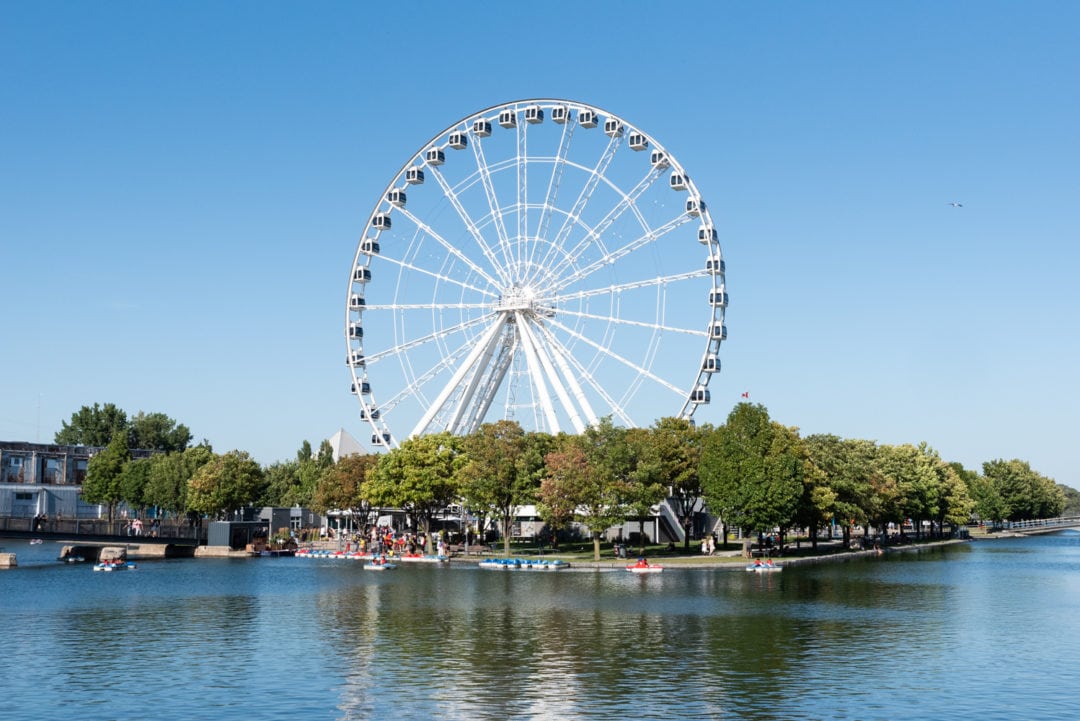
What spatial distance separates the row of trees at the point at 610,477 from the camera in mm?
100750

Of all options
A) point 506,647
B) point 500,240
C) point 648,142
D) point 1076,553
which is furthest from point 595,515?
point 1076,553

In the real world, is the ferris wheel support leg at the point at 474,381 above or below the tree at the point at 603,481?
above

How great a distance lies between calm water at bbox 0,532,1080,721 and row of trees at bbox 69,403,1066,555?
18.8 m

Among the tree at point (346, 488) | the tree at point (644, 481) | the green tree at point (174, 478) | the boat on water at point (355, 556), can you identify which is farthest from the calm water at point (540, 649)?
the green tree at point (174, 478)

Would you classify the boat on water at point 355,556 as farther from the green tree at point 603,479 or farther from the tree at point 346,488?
the green tree at point 603,479

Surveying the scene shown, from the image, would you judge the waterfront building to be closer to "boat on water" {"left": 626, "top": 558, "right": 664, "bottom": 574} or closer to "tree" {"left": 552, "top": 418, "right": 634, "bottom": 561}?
"tree" {"left": 552, "top": 418, "right": 634, "bottom": 561}

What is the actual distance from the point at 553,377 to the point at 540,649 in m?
61.6

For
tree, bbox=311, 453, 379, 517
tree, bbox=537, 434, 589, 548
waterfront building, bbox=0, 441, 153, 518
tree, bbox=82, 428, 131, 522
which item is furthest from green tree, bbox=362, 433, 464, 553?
waterfront building, bbox=0, 441, 153, 518

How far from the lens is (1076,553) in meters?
144

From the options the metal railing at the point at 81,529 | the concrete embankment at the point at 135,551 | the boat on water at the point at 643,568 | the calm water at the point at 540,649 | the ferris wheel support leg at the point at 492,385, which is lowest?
the calm water at the point at 540,649

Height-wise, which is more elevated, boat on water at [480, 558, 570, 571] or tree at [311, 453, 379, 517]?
tree at [311, 453, 379, 517]

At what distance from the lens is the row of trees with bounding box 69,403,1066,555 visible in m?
101

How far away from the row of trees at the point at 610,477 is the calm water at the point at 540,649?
18786 millimetres

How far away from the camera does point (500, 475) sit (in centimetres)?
10900
